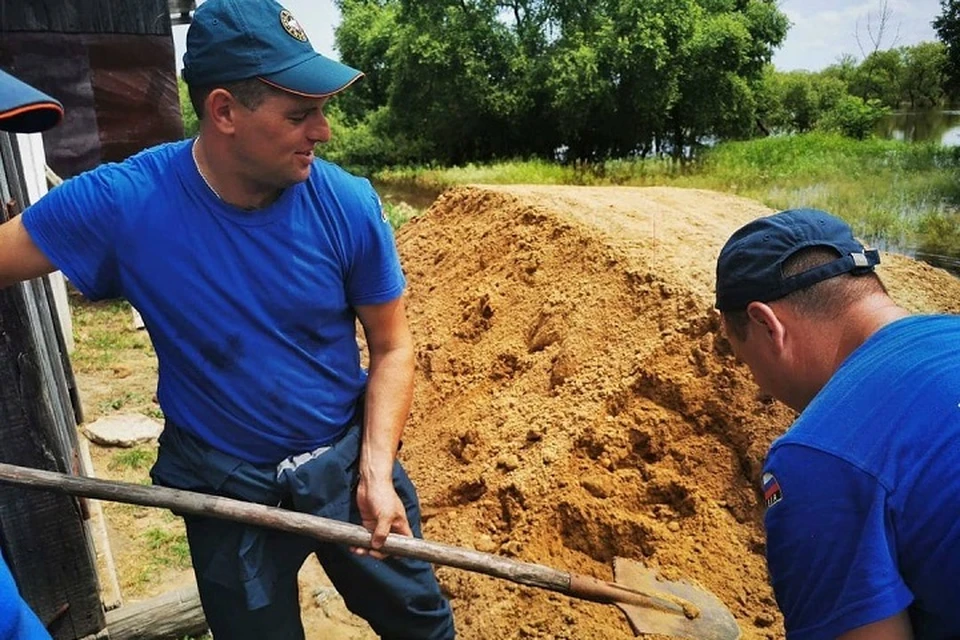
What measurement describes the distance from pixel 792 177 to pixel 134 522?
1259 centimetres

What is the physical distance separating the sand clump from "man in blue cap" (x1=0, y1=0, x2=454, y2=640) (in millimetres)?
1553

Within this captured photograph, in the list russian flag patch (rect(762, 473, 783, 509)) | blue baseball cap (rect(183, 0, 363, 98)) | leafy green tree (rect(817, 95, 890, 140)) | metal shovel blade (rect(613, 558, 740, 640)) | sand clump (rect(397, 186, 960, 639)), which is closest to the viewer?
russian flag patch (rect(762, 473, 783, 509))

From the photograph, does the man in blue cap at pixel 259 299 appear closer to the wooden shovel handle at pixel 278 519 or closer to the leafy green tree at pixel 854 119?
the wooden shovel handle at pixel 278 519

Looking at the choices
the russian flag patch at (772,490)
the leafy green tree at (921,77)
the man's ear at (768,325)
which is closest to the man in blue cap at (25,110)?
the russian flag patch at (772,490)

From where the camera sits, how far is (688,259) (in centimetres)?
531

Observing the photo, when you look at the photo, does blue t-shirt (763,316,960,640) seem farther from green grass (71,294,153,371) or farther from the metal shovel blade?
green grass (71,294,153,371)

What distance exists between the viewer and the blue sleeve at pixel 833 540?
123 centimetres

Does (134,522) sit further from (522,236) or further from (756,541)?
(522,236)

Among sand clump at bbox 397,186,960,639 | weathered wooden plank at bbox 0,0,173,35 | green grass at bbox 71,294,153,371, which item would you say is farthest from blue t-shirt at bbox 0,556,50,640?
weathered wooden plank at bbox 0,0,173,35

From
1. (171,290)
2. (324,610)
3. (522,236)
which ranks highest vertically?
(171,290)

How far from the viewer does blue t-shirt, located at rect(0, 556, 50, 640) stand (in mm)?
1045

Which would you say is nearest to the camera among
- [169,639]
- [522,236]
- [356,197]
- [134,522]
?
[356,197]

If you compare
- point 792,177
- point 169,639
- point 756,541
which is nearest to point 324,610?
point 169,639

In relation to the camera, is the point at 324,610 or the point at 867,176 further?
the point at 867,176
